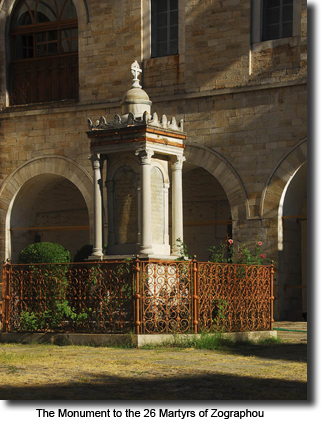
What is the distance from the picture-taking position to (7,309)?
12.1 meters

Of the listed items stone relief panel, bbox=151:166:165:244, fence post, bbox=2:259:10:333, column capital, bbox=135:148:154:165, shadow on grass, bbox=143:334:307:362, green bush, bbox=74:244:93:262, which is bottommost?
shadow on grass, bbox=143:334:307:362

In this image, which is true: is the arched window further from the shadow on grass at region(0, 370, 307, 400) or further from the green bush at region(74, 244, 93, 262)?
the shadow on grass at region(0, 370, 307, 400)

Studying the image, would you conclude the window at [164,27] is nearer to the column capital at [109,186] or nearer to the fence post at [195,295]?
the column capital at [109,186]

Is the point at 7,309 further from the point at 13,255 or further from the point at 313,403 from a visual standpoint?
the point at 13,255

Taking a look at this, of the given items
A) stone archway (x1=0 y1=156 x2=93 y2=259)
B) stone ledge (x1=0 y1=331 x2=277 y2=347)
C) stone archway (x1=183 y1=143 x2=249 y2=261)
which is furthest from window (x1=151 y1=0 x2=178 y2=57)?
stone ledge (x1=0 y1=331 x2=277 y2=347)

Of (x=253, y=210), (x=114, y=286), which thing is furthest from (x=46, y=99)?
(x=114, y=286)

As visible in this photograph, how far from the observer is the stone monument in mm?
12391

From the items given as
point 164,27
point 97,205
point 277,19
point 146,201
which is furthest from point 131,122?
point 164,27

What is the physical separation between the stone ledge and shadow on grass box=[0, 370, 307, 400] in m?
2.63

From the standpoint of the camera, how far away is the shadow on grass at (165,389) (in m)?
6.95

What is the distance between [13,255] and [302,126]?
762 centimetres

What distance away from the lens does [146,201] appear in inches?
482

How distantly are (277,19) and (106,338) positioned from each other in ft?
30.0

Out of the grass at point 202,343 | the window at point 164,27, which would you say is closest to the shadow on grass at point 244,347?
the grass at point 202,343
